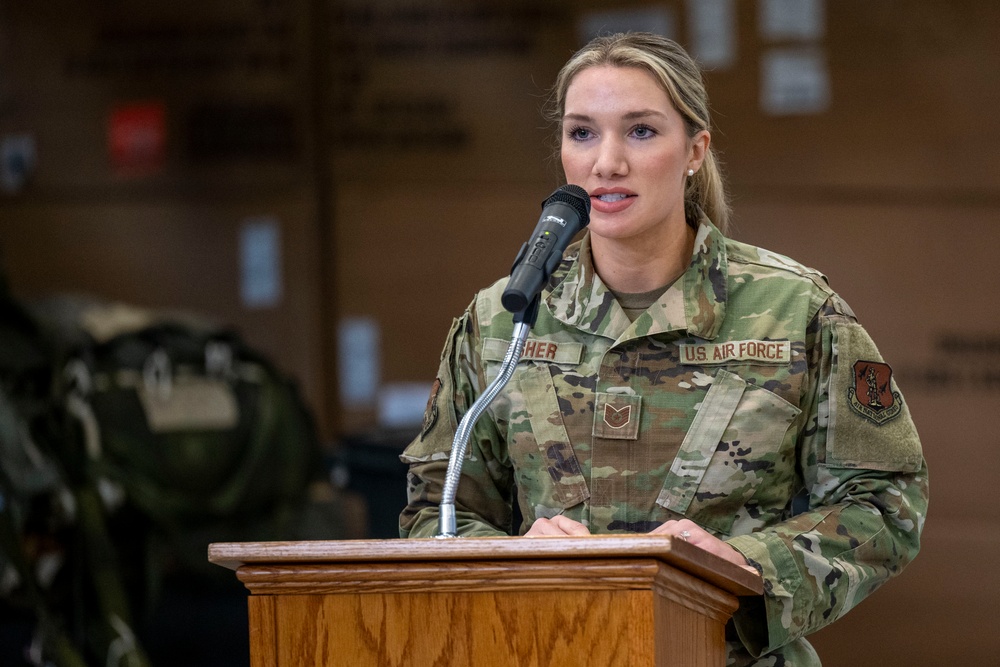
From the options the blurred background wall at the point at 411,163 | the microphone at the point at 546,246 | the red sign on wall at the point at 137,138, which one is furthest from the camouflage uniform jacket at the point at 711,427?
the red sign on wall at the point at 137,138

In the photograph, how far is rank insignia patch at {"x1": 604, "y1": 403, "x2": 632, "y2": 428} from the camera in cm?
169

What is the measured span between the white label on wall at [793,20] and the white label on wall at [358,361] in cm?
126

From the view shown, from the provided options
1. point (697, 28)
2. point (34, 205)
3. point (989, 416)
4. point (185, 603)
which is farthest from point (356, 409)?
point (989, 416)

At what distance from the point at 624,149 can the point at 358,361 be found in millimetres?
2370

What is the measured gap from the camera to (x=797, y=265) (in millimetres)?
1767

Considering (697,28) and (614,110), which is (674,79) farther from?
(697,28)

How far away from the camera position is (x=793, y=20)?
3.80 metres

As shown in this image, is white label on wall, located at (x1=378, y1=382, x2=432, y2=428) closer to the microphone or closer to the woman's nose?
the woman's nose

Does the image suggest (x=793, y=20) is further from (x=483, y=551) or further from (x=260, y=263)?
(x=483, y=551)

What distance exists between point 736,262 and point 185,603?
2.12 metres

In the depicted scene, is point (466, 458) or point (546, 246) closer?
point (546, 246)

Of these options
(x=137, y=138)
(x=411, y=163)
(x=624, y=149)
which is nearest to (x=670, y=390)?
(x=624, y=149)

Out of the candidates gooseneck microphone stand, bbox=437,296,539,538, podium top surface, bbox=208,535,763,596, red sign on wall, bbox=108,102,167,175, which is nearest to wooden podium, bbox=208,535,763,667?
podium top surface, bbox=208,535,763,596

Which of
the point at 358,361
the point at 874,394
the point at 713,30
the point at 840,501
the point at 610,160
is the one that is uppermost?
the point at 713,30
